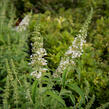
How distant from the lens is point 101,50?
4078mm

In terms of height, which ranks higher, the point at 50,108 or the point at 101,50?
the point at 101,50

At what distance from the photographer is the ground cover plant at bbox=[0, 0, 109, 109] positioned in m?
1.94

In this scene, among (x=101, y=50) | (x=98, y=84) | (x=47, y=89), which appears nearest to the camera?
(x=47, y=89)

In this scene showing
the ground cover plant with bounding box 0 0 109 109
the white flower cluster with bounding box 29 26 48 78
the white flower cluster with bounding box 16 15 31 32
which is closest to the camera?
the white flower cluster with bounding box 29 26 48 78

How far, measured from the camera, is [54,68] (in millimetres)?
3383

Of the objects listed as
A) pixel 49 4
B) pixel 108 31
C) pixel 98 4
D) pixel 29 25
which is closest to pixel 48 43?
pixel 29 25

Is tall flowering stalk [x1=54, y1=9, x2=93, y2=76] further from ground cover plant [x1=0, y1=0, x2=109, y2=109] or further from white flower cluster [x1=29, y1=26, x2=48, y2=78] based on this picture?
white flower cluster [x1=29, y1=26, x2=48, y2=78]

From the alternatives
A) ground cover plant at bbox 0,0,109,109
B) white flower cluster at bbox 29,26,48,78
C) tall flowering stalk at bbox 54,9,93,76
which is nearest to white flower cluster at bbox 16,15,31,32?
ground cover plant at bbox 0,0,109,109

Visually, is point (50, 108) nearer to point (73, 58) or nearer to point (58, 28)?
point (73, 58)

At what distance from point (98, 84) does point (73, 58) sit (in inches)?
50.0

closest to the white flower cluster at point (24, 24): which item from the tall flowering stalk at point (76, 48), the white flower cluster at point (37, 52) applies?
the tall flowering stalk at point (76, 48)

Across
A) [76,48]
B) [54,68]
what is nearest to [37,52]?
[76,48]

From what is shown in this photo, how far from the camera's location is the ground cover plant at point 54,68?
194 cm

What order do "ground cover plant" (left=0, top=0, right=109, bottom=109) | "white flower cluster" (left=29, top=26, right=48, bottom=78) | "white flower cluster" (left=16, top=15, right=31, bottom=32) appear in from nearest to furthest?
"white flower cluster" (left=29, top=26, right=48, bottom=78)
"ground cover plant" (left=0, top=0, right=109, bottom=109)
"white flower cluster" (left=16, top=15, right=31, bottom=32)
